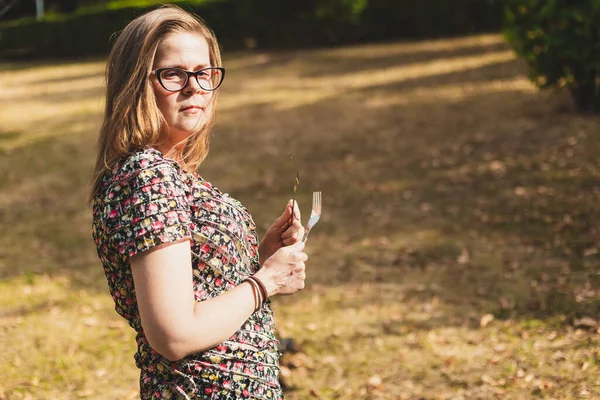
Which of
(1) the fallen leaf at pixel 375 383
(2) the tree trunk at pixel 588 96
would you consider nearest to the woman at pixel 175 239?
(1) the fallen leaf at pixel 375 383

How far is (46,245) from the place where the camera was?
7.62 m

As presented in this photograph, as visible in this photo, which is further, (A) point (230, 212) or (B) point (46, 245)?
(B) point (46, 245)

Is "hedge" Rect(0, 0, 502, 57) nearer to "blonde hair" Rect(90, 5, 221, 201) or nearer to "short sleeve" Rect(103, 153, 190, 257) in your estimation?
"blonde hair" Rect(90, 5, 221, 201)

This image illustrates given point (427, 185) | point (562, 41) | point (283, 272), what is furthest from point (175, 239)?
point (562, 41)

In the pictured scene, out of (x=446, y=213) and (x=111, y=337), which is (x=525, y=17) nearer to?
(x=446, y=213)

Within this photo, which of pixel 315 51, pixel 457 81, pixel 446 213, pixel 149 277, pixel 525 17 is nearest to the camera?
pixel 149 277

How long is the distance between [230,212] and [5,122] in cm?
1309

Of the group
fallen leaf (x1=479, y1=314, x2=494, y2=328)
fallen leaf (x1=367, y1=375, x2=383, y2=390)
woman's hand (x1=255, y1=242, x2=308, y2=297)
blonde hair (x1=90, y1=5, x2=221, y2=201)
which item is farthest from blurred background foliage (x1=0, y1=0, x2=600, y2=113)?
fallen leaf (x1=479, y1=314, x2=494, y2=328)

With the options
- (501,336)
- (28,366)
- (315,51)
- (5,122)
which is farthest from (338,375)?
(315,51)

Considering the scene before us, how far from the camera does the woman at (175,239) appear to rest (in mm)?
1638

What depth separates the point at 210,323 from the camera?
1.70m

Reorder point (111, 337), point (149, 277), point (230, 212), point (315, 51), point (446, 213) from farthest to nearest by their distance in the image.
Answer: point (315, 51), point (446, 213), point (111, 337), point (230, 212), point (149, 277)

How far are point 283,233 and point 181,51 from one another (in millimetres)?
667

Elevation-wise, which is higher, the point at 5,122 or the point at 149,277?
the point at 149,277
